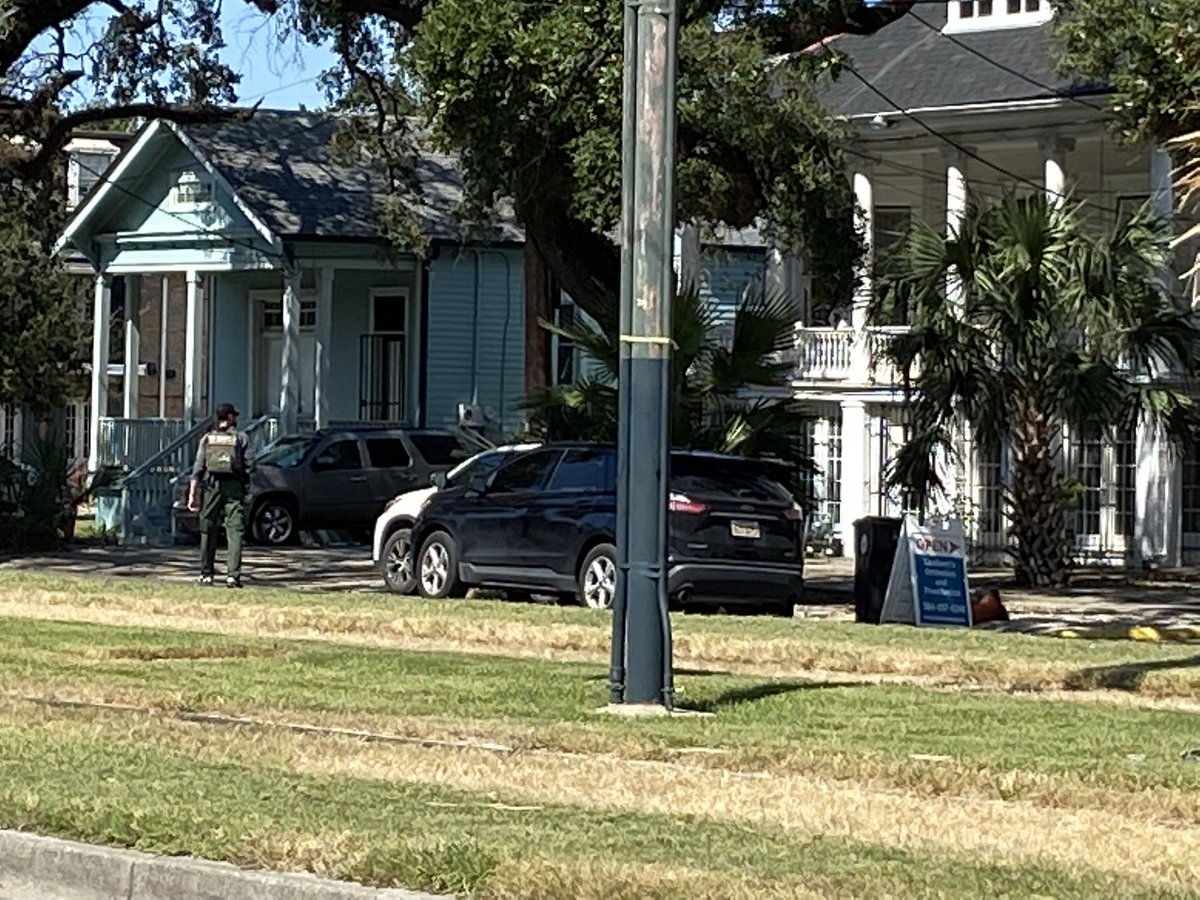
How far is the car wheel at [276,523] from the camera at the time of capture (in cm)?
3834

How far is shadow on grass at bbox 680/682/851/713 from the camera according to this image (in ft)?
48.1

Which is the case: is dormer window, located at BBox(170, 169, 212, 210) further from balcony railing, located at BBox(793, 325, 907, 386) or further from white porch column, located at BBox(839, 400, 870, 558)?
white porch column, located at BBox(839, 400, 870, 558)

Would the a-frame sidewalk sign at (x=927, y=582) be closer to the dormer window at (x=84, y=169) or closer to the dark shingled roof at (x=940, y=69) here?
the dark shingled roof at (x=940, y=69)

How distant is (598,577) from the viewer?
24.3 m

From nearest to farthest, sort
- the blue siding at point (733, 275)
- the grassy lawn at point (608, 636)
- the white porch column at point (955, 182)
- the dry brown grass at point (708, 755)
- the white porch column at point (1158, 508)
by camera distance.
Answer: the dry brown grass at point (708, 755) → the grassy lawn at point (608, 636) → the white porch column at point (1158, 508) → the white porch column at point (955, 182) → the blue siding at point (733, 275)

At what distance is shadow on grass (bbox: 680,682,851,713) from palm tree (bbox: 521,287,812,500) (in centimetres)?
996

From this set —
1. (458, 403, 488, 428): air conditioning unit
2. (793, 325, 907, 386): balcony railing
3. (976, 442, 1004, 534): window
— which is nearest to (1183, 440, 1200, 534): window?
(976, 442, 1004, 534): window

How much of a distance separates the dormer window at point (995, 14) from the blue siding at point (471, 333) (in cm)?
941

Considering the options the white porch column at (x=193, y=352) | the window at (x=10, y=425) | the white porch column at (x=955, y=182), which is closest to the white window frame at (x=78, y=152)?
the window at (x=10, y=425)

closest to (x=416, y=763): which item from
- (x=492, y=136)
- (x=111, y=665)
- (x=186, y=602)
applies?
(x=111, y=665)

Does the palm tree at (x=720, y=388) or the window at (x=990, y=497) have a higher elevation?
the palm tree at (x=720, y=388)

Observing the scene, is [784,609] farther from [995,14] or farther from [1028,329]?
[995,14]

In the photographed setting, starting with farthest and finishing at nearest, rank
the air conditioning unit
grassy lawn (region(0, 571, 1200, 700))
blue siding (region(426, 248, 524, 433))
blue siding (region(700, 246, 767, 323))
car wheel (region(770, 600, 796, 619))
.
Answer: blue siding (region(700, 246, 767, 323)) → blue siding (region(426, 248, 524, 433)) → the air conditioning unit → car wheel (region(770, 600, 796, 619)) → grassy lawn (region(0, 571, 1200, 700))

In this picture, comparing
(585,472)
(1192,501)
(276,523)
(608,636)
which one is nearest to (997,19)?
(1192,501)
